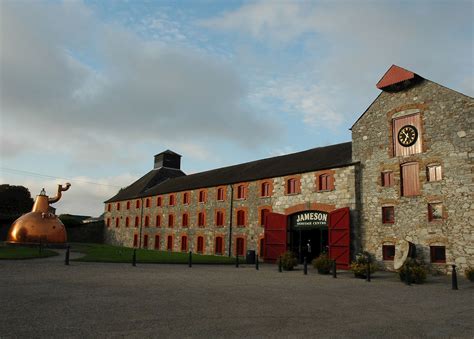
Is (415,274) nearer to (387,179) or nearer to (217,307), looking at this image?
(387,179)

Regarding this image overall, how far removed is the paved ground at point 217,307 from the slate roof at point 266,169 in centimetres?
1263

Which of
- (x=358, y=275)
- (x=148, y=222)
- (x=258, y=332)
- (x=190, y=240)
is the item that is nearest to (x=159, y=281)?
(x=258, y=332)

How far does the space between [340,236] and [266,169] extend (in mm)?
10053

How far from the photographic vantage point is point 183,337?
695 cm

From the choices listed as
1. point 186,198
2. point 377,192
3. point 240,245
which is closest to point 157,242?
point 186,198

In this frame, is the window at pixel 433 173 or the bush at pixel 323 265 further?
the window at pixel 433 173

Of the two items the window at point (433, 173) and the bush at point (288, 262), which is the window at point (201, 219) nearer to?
the bush at point (288, 262)

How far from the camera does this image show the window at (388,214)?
22.9m

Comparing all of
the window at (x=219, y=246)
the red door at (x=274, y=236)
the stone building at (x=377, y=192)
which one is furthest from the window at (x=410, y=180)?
the window at (x=219, y=246)

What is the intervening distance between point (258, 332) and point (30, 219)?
24832 millimetres

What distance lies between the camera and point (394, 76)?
2369 centimetres

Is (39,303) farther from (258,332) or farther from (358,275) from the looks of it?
(358,275)

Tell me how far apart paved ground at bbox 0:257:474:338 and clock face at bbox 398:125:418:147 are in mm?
9272

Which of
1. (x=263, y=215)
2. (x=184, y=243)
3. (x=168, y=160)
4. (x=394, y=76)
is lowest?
(x=184, y=243)
